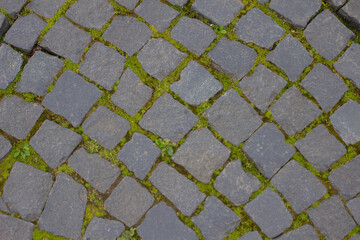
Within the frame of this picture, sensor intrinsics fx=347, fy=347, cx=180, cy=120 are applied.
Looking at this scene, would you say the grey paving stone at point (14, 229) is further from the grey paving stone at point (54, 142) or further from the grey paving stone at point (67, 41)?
the grey paving stone at point (67, 41)

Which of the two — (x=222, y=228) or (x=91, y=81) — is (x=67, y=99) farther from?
(x=222, y=228)

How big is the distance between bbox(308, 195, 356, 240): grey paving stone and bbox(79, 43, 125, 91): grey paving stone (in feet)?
A: 7.03

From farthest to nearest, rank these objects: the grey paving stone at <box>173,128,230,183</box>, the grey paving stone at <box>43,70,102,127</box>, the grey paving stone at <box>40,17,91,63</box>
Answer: the grey paving stone at <box>40,17,91,63</box> < the grey paving stone at <box>43,70,102,127</box> < the grey paving stone at <box>173,128,230,183</box>

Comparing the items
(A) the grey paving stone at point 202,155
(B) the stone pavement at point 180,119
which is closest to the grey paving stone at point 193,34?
(B) the stone pavement at point 180,119

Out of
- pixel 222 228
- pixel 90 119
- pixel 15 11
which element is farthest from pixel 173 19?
pixel 222 228

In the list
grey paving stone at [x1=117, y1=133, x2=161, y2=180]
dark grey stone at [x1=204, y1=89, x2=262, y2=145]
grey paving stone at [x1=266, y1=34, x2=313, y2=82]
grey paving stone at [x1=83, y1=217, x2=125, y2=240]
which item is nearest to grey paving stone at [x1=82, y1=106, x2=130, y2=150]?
grey paving stone at [x1=117, y1=133, x2=161, y2=180]

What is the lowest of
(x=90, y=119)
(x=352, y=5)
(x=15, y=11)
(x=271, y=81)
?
(x=90, y=119)

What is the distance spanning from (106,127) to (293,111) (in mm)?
1711

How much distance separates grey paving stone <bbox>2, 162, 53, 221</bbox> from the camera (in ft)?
9.97

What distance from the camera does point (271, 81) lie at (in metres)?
3.19

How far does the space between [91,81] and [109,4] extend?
790mm

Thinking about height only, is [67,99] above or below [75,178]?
above

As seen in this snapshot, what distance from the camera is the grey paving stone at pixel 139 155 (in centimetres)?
Result: 310

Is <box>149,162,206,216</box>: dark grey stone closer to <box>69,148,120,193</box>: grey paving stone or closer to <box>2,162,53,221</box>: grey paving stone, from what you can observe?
<box>69,148,120,193</box>: grey paving stone
